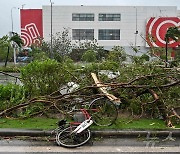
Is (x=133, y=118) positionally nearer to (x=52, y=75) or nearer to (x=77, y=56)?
(x=52, y=75)

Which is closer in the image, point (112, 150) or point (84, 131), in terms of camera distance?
point (112, 150)

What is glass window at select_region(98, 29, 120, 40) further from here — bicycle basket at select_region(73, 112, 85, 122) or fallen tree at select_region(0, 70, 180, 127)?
bicycle basket at select_region(73, 112, 85, 122)

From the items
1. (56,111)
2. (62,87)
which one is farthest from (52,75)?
(56,111)

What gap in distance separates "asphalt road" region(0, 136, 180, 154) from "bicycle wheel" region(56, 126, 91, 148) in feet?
0.39

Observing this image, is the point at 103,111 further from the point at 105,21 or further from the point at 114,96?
the point at 105,21

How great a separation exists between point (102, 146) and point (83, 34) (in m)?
54.1

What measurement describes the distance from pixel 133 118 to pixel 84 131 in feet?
6.40

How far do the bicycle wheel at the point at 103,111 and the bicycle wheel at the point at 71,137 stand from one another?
87 cm

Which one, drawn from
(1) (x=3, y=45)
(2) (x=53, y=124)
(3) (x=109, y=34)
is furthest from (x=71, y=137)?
(3) (x=109, y=34)

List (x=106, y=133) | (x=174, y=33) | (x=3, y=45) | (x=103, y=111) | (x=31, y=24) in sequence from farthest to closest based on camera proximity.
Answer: (x=31, y=24), (x=3, y=45), (x=174, y=33), (x=103, y=111), (x=106, y=133)

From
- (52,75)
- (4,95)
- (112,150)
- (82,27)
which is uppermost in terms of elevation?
(82,27)

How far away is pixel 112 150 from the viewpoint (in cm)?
520

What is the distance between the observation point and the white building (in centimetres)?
5853

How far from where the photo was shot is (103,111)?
21.9 feet
